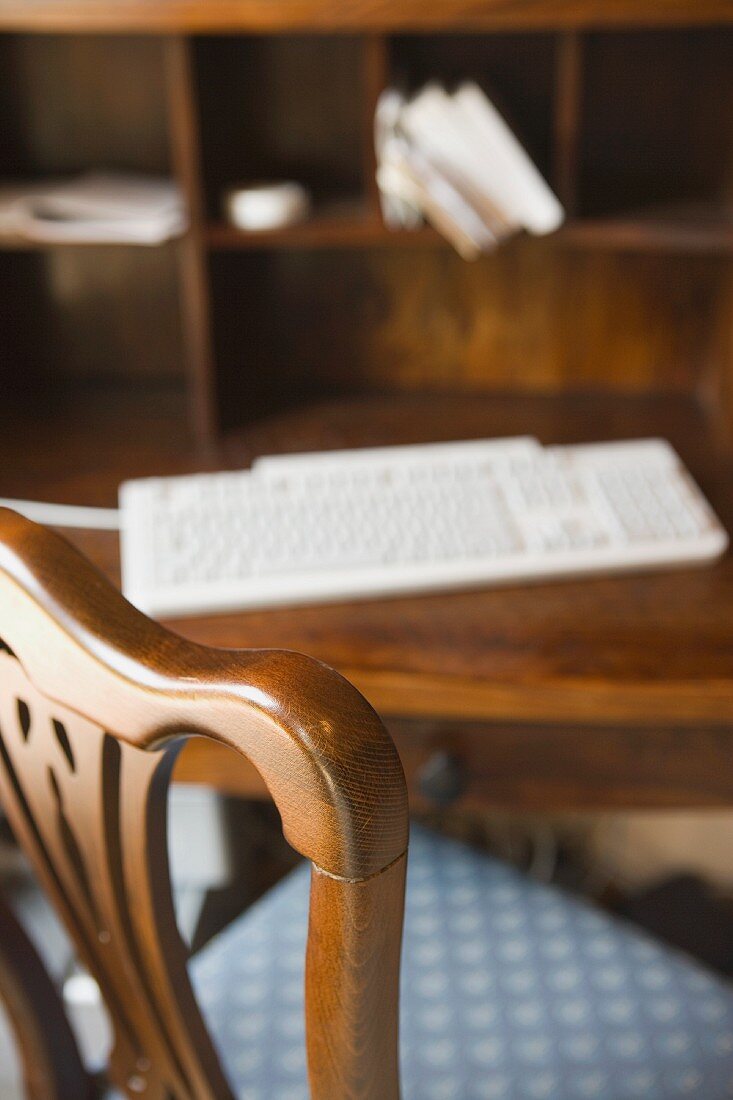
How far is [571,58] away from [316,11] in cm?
28

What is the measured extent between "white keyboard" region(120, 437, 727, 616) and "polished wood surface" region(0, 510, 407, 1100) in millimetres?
339

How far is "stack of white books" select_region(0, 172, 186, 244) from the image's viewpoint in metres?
1.25

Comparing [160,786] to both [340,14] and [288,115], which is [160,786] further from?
[288,115]

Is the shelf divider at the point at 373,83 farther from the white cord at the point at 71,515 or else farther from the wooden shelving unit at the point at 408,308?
the white cord at the point at 71,515

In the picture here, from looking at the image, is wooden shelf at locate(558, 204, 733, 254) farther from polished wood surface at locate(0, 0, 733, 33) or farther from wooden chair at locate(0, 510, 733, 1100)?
wooden chair at locate(0, 510, 733, 1100)

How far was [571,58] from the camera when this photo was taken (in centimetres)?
121

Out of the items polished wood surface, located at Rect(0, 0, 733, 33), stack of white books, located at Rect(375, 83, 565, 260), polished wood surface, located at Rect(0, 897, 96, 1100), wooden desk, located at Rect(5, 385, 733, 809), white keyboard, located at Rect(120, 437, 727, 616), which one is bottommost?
polished wood surface, located at Rect(0, 897, 96, 1100)

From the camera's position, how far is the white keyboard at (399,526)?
106 cm

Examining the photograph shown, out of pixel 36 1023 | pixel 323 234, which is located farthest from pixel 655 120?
pixel 36 1023

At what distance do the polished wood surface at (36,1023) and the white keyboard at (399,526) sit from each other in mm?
317

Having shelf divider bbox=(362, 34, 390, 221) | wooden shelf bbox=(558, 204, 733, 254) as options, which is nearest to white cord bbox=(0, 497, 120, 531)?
shelf divider bbox=(362, 34, 390, 221)

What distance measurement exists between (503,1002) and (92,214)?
3.07ft

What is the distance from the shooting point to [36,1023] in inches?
34.7

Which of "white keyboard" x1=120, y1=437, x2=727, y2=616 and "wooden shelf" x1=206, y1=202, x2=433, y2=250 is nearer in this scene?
"white keyboard" x1=120, y1=437, x2=727, y2=616
